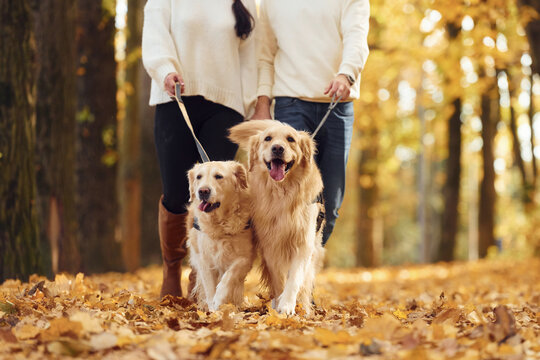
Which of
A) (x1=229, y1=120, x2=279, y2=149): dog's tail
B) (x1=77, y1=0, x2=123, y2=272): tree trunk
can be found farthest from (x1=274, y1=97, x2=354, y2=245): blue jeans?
(x1=77, y1=0, x2=123, y2=272): tree trunk

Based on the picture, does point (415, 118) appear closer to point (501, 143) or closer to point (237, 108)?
point (501, 143)

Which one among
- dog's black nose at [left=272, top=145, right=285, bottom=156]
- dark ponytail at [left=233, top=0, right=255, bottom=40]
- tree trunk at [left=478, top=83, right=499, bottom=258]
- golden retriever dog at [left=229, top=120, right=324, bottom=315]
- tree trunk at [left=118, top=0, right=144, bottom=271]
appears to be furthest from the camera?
tree trunk at [left=478, top=83, right=499, bottom=258]

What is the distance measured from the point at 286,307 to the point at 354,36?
2.04 m

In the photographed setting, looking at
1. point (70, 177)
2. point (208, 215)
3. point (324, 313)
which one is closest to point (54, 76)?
point (70, 177)

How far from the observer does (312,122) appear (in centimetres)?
502

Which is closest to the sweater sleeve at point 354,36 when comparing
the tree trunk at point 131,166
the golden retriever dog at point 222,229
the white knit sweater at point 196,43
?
the white knit sweater at point 196,43

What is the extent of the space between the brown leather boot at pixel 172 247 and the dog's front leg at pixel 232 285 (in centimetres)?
97

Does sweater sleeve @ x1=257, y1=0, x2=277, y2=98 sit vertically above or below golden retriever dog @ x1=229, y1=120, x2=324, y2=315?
above

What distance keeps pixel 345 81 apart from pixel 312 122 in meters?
0.49

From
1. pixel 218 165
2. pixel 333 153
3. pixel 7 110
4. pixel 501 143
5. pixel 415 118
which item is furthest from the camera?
pixel 501 143

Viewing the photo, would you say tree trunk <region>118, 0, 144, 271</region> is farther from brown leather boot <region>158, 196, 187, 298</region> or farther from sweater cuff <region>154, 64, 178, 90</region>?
sweater cuff <region>154, 64, 178, 90</region>

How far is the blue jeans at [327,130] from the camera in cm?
497

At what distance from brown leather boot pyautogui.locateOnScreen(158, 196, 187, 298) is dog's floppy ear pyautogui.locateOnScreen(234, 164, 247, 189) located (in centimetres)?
87

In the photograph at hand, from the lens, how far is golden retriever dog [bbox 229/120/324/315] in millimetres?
4391
